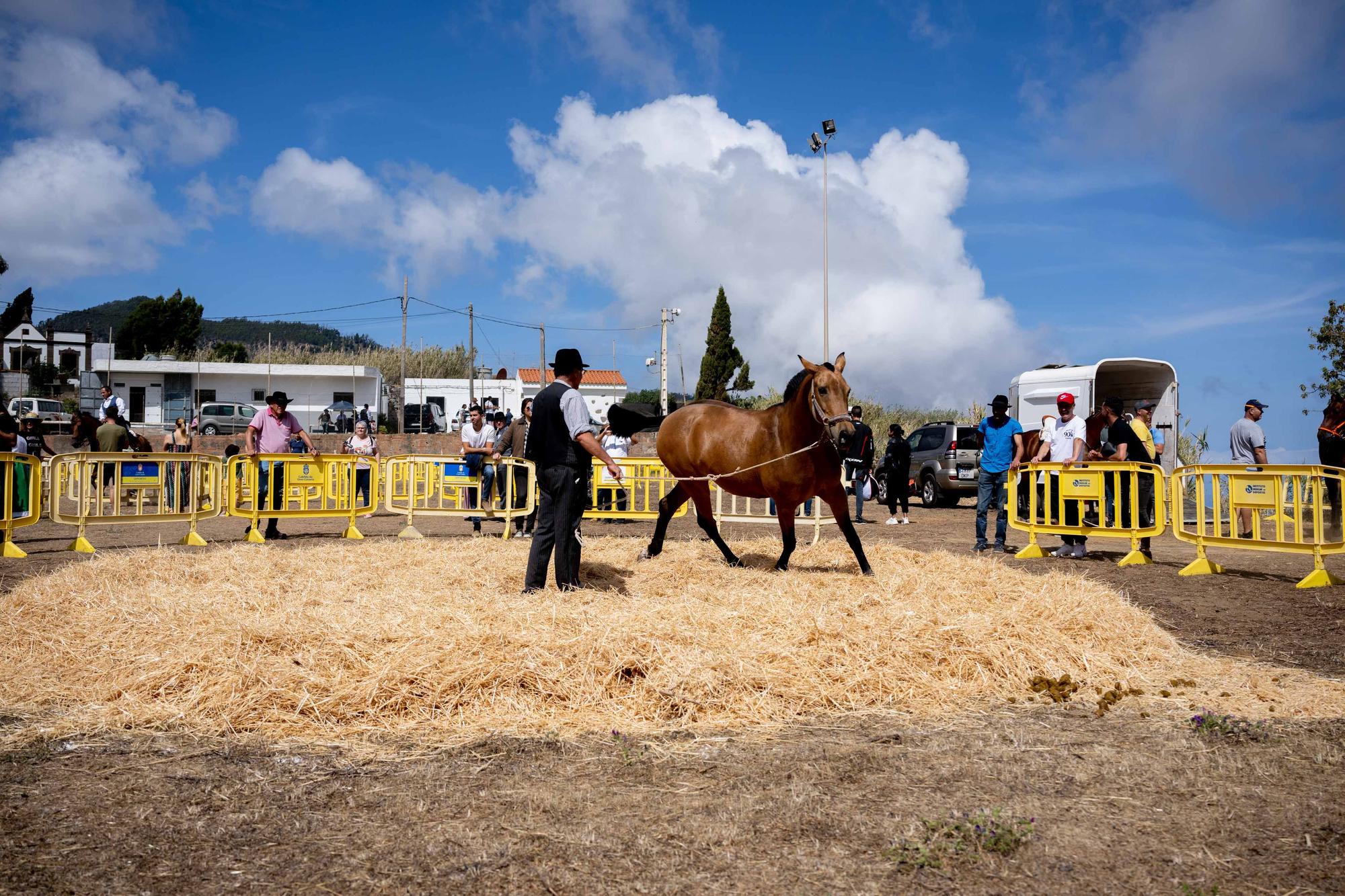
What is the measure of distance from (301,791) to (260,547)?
23.3 ft

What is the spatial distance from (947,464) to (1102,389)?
11.5 ft

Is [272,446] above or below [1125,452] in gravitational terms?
above

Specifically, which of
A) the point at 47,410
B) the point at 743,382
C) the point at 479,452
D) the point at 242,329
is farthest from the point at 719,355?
the point at 242,329

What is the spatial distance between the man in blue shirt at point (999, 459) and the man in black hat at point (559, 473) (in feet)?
20.8

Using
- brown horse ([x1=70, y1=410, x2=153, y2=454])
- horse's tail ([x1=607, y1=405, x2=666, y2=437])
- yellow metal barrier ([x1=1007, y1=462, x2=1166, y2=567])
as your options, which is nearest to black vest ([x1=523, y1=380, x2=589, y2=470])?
horse's tail ([x1=607, y1=405, x2=666, y2=437])

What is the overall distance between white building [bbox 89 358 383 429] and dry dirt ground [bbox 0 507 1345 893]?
4766 centimetres

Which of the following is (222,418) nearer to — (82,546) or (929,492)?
(82,546)

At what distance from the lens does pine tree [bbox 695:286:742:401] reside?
62.5 meters

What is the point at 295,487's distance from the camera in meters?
12.2

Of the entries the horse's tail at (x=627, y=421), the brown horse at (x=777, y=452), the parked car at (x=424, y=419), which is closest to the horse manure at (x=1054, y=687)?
the brown horse at (x=777, y=452)

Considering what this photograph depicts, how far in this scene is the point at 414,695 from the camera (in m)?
4.45

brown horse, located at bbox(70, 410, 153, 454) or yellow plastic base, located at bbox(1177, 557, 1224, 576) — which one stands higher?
brown horse, located at bbox(70, 410, 153, 454)

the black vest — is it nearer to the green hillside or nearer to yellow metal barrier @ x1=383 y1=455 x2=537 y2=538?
yellow metal barrier @ x1=383 y1=455 x2=537 y2=538

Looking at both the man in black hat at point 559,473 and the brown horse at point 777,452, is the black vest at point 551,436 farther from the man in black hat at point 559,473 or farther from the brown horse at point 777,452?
the brown horse at point 777,452
